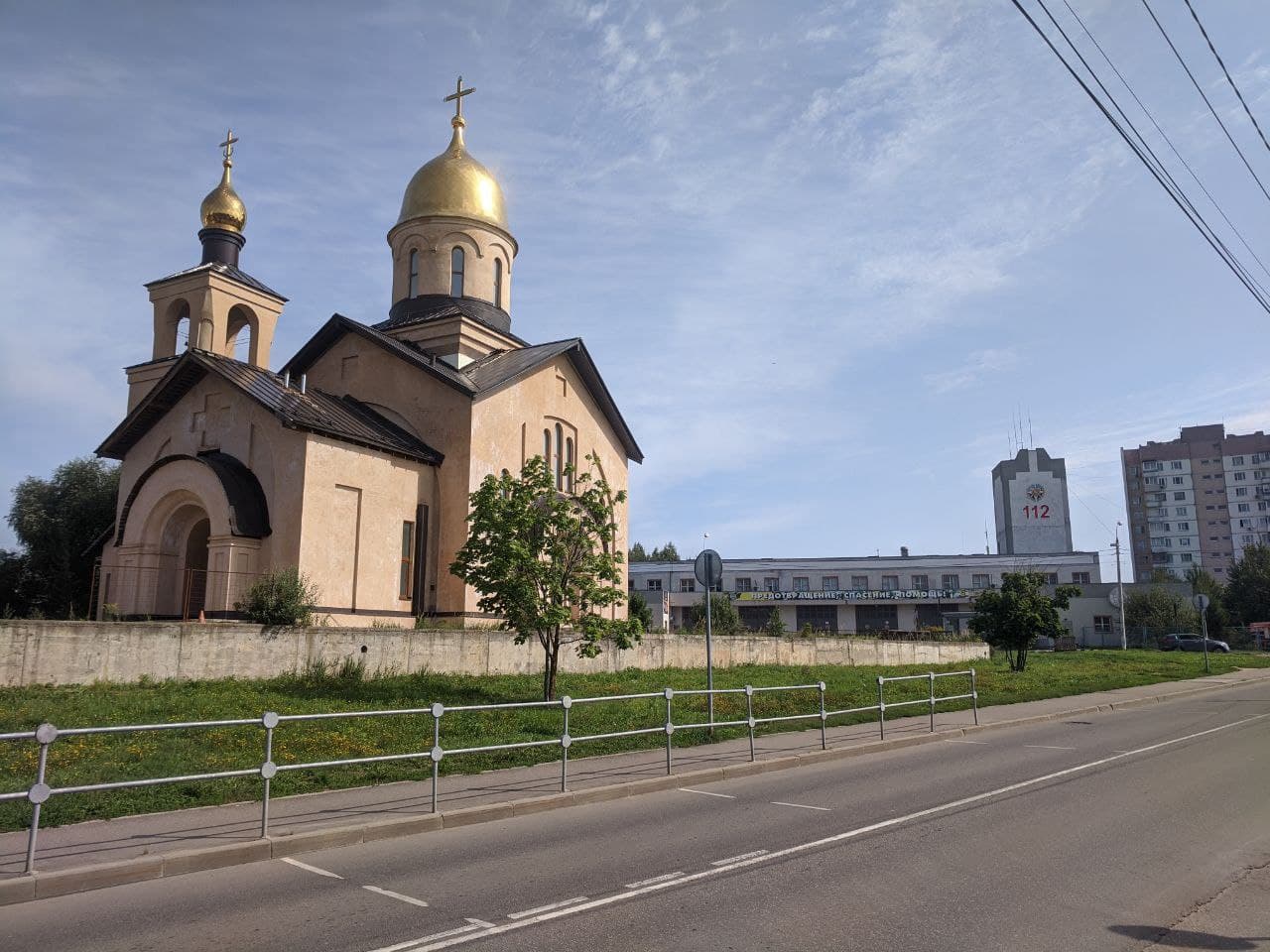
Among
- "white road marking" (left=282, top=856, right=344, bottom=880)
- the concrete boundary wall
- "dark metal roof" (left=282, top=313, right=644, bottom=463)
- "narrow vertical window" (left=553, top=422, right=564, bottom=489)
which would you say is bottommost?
"white road marking" (left=282, top=856, right=344, bottom=880)

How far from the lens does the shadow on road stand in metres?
5.45

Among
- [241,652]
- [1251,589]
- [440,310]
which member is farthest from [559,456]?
[1251,589]

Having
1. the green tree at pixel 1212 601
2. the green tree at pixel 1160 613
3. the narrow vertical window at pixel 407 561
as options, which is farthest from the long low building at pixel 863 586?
the narrow vertical window at pixel 407 561

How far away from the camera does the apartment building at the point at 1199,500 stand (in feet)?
354

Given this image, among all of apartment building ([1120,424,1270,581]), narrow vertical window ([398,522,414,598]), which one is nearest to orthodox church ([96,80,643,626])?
narrow vertical window ([398,522,414,598])

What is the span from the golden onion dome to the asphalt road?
29712 mm

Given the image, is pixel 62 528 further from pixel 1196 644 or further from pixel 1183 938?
pixel 1196 644

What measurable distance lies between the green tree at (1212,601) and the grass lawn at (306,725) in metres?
52.5

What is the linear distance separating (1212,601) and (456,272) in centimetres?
5920

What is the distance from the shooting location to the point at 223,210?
32.9 meters

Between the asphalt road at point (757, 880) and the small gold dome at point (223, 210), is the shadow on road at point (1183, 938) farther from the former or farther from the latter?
→ the small gold dome at point (223, 210)

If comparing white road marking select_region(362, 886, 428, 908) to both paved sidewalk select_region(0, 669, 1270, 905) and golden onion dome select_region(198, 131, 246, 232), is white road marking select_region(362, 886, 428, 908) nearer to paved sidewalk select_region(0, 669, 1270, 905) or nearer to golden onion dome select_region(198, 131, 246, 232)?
paved sidewalk select_region(0, 669, 1270, 905)

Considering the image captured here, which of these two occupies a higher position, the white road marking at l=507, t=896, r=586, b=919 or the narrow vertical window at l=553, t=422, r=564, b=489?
the narrow vertical window at l=553, t=422, r=564, b=489

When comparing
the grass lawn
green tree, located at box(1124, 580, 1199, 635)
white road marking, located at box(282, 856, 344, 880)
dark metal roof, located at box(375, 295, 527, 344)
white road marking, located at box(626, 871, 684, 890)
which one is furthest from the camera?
green tree, located at box(1124, 580, 1199, 635)
